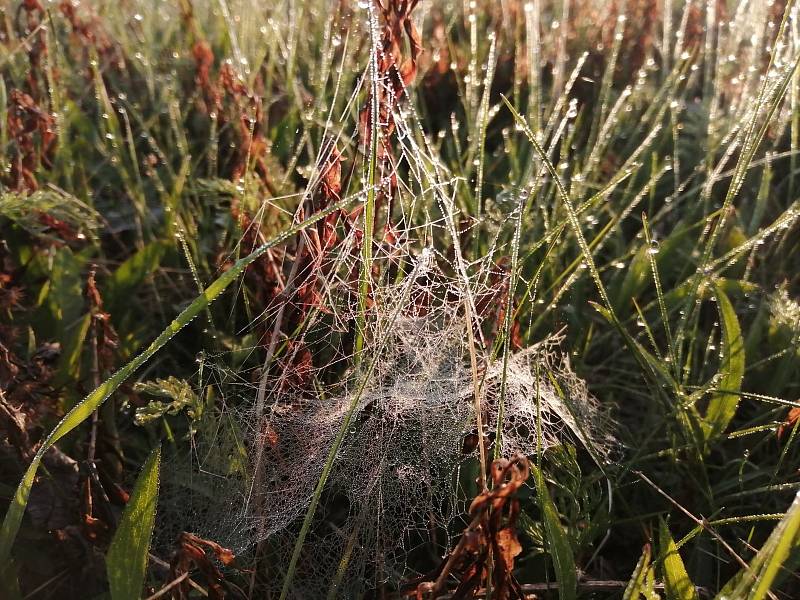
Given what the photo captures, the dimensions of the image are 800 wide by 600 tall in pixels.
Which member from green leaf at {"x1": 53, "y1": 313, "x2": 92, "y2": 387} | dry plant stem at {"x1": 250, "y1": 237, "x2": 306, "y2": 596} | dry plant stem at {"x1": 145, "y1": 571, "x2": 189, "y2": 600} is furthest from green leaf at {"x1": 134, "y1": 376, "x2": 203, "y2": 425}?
green leaf at {"x1": 53, "y1": 313, "x2": 92, "y2": 387}

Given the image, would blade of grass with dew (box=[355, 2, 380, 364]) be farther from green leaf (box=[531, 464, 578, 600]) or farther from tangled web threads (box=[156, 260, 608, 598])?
green leaf (box=[531, 464, 578, 600])

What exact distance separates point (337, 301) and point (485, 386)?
345 millimetres

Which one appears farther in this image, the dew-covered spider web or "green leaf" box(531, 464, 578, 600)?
the dew-covered spider web

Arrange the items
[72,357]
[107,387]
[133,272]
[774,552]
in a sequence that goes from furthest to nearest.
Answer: [133,272] < [72,357] < [107,387] < [774,552]

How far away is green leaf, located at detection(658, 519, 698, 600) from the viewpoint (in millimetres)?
1098

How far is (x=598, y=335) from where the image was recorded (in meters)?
1.68

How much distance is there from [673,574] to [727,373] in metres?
0.45

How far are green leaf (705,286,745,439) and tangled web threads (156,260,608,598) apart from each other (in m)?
0.25

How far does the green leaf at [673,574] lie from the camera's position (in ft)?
3.60

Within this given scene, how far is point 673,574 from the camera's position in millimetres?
1115

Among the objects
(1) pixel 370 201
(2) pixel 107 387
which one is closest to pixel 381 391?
(1) pixel 370 201

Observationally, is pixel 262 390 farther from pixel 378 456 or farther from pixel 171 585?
pixel 171 585

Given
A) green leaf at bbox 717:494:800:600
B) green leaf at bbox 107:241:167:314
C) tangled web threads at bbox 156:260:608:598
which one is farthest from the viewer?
green leaf at bbox 107:241:167:314

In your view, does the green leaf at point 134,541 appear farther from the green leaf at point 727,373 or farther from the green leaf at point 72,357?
the green leaf at point 727,373
